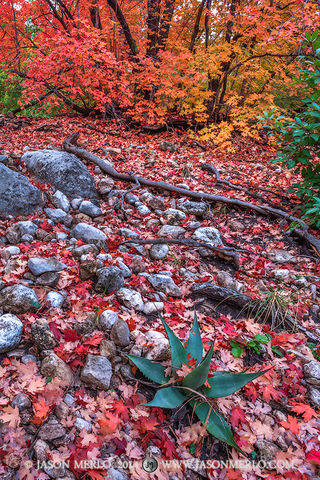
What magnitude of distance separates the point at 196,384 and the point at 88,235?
96.7 inches

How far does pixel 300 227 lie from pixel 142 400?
3866mm

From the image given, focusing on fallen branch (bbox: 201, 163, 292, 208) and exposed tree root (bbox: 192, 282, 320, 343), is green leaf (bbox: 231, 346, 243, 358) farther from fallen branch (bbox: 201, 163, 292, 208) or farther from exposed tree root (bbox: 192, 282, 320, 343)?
fallen branch (bbox: 201, 163, 292, 208)

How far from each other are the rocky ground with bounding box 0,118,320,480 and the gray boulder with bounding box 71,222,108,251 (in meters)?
0.02

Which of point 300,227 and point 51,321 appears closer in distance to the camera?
point 51,321

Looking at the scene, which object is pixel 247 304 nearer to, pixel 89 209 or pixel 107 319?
pixel 107 319

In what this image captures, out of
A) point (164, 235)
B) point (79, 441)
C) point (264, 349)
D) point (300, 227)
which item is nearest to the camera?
point (79, 441)

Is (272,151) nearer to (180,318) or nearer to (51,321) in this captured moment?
(180,318)

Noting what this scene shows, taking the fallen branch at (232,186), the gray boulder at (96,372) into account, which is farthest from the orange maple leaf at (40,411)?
the fallen branch at (232,186)

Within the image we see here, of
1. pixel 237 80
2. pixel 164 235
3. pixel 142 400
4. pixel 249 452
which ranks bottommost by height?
pixel 249 452

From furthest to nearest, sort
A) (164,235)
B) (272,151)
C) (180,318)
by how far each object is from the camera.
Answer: (272,151)
(164,235)
(180,318)

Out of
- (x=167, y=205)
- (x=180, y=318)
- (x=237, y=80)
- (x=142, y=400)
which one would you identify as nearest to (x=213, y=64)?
(x=237, y=80)

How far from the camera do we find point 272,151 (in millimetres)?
9609

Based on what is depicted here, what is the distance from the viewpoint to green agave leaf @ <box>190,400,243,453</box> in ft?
5.33

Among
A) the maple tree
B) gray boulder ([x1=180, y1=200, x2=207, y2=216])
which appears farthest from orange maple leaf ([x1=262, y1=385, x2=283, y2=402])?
the maple tree
